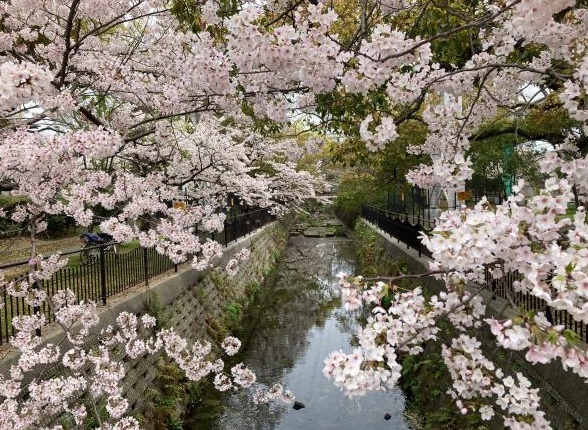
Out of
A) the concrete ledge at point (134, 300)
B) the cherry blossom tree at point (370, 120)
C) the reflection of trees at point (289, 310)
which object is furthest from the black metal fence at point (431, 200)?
the cherry blossom tree at point (370, 120)

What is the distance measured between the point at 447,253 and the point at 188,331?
8896 mm

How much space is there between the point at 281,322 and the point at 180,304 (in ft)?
15.7

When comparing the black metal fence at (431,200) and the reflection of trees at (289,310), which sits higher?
the black metal fence at (431,200)

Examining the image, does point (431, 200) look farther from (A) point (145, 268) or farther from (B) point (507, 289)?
(B) point (507, 289)

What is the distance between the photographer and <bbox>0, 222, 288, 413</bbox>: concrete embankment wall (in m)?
7.38

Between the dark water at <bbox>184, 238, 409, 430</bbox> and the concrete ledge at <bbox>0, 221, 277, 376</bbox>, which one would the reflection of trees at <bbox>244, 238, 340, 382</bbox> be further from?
the concrete ledge at <bbox>0, 221, 277, 376</bbox>

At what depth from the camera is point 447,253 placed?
2.50 meters

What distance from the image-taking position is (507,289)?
2703mm

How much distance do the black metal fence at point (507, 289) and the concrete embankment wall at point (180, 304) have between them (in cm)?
474

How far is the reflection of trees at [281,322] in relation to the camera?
9000 mm

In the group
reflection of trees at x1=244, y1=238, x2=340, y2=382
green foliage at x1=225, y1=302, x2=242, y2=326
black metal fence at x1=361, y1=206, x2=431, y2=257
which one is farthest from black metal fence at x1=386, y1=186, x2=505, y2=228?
green foliage at x1=225, y1=302, x2=242, y2=326

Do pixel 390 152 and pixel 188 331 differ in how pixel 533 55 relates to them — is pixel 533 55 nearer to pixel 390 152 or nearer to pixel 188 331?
pixel 390 152

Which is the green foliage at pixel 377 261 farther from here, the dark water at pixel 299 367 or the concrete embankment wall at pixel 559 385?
the concrete embankment wall at pixel 559 385

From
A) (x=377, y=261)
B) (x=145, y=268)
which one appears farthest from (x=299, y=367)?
(x=377, y=261)
